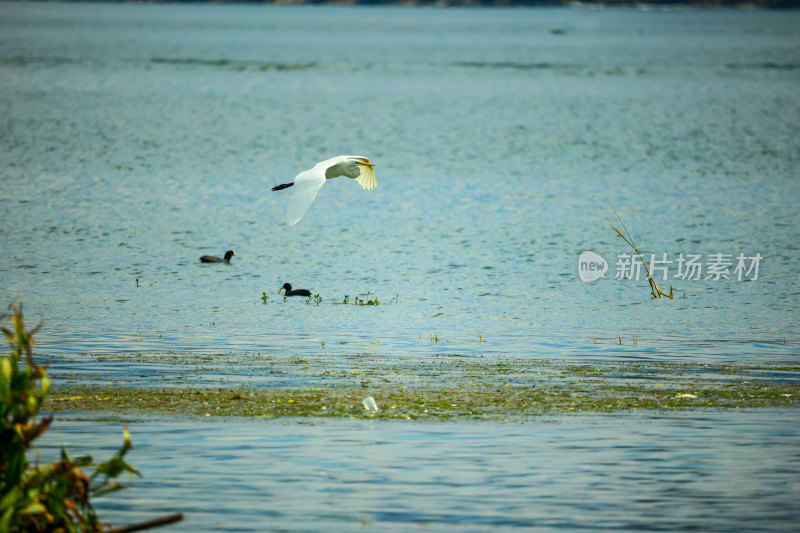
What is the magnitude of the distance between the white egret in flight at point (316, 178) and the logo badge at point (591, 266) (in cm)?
520

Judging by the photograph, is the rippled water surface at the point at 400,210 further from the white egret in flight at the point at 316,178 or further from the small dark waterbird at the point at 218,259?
the white egret in flight at the point at 316,178

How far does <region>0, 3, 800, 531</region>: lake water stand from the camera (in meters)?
9.23

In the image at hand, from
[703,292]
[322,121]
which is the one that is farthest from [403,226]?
[322,121]

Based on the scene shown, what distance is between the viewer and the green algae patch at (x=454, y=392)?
10.9 metres

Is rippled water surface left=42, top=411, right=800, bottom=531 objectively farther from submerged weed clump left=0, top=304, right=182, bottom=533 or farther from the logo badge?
the logo badge

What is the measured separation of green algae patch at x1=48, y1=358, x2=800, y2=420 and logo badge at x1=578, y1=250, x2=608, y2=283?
607cm

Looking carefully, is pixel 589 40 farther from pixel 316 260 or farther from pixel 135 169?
pixel 316 260

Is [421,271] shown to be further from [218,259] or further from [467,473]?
[467,473]

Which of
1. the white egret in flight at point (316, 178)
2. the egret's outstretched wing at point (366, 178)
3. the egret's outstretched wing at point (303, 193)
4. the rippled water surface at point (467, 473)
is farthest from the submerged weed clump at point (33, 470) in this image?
the egret's outstretched wing at point (366, 178)

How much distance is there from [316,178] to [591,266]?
7.75m

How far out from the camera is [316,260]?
2025cm

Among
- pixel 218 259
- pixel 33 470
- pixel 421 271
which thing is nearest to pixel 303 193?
pixel 33 470

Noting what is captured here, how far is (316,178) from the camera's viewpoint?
43.4 feet

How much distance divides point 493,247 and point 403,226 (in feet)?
9.73
